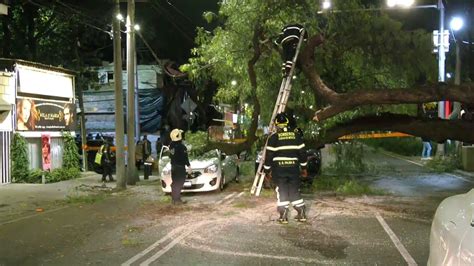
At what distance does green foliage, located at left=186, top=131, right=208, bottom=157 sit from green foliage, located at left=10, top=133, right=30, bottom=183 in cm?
639

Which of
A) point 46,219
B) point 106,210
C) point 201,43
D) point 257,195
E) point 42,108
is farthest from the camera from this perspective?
point 42,108

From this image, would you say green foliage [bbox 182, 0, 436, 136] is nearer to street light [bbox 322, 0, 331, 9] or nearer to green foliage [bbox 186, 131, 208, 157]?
street light [bbox 322, 0, 331, 9]

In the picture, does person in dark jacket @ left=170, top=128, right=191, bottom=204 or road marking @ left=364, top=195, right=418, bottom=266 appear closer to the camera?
road marking @ left=364, top=195, right=418, bottom=266

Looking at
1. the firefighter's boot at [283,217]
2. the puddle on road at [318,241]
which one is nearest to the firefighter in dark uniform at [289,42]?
the firefighter's boot at [283,217]

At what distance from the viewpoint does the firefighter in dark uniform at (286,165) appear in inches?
372

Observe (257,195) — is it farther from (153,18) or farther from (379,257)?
(153,18)

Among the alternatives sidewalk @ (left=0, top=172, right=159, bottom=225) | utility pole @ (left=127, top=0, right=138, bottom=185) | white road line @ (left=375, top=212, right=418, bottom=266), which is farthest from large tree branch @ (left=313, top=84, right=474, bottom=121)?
utility pole @ (left=127, top=0, right=138, bottom=185)

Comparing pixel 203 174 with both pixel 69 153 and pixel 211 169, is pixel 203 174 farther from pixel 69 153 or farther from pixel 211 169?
pixel 69 153

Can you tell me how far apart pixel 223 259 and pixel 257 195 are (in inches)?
238

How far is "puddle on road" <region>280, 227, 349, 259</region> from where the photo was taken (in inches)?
294

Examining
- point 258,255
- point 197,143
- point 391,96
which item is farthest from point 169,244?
point 197,143

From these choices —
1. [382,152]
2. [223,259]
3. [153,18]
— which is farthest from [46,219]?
[382,152]

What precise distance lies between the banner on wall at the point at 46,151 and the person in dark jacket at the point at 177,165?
7.94 m

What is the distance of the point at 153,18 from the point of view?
30875 mm
